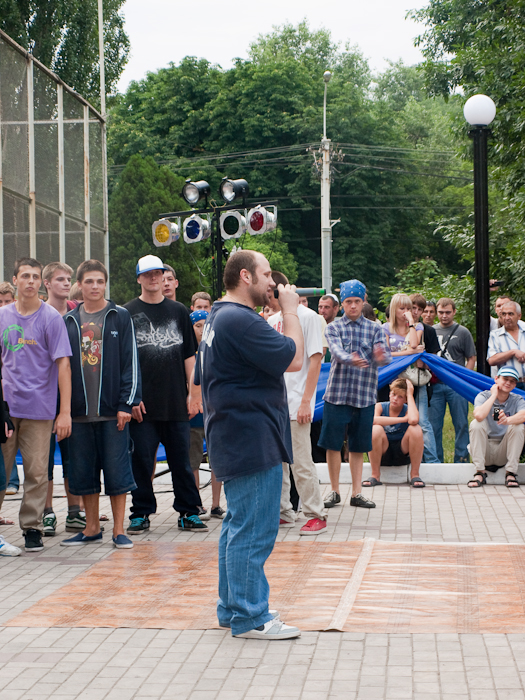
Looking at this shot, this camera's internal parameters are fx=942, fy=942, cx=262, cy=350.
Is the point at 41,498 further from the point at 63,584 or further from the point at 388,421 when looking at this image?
the point at 388,421

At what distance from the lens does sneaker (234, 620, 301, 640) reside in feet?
15.5

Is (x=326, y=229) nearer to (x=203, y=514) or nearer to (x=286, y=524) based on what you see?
(x=203, y=514)

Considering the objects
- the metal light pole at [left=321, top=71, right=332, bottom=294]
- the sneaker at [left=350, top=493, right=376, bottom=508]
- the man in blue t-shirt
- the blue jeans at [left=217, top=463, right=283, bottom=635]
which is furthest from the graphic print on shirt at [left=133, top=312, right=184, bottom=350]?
the metal light pole at [left=321, top=71, right=332, bottom=294]

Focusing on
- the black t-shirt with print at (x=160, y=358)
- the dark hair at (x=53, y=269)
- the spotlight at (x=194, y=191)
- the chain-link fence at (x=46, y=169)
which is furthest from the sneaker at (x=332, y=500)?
the spotlight at (x=194, y=191)

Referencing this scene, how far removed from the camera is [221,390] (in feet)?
15.4

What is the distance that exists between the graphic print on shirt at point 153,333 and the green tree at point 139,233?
1135 inches

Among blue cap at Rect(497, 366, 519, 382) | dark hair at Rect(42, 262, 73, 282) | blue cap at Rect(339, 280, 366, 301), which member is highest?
dark hair at Rect(42, 262, 73, 282)

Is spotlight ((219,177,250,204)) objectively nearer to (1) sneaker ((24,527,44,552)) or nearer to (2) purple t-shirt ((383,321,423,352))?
Answer: (2) purple t-shirt ((383,321,423,352))

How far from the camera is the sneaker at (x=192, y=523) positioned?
25.1 ft

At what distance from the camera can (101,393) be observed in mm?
6973

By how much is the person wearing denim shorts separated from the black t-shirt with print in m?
0.44

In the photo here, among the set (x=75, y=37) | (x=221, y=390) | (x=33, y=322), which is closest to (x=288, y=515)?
(x=33, y=322)

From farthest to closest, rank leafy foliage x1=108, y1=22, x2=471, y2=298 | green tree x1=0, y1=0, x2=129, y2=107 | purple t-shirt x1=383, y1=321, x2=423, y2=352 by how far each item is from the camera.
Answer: leafy foliage x1=108, y1=22, x2=471, y2=298
green tree x1=0, y1=0, x2=129, y2=107
purple t-shirt x1=383, y1=321, x2=423, y2=352

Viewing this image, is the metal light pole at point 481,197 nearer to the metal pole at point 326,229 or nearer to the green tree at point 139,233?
the metal pole at point 326,229
